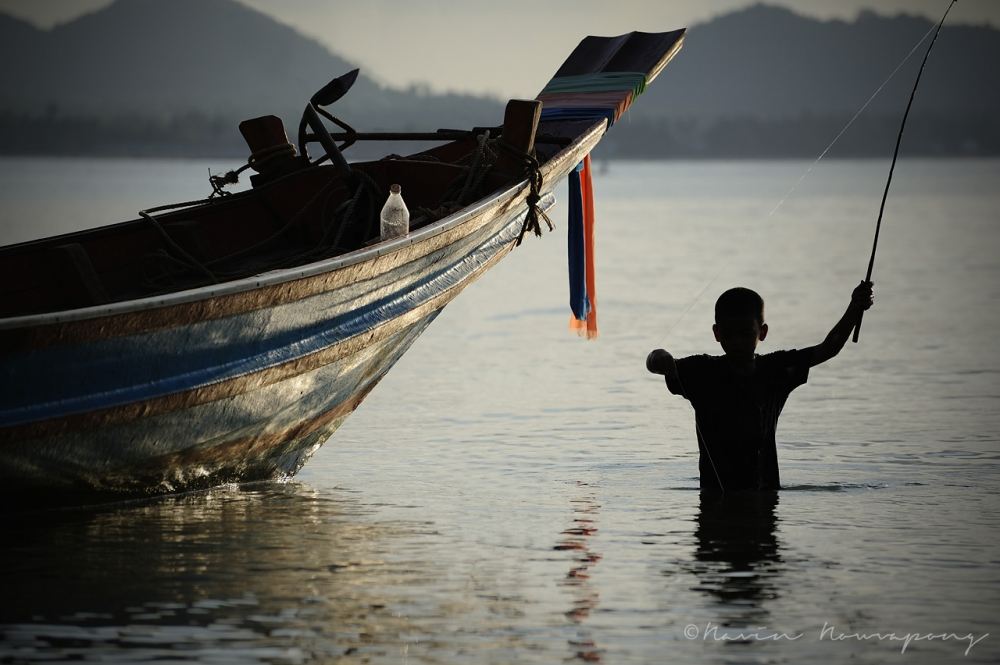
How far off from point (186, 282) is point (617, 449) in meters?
2.66

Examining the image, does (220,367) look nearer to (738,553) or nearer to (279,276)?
(279,276)

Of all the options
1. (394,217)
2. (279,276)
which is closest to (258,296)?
(279,276)

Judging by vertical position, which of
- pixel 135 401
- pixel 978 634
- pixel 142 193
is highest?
pixel 142 193

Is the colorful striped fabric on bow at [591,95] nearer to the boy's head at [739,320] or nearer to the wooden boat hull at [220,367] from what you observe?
the wooden boat hull at [220,367]

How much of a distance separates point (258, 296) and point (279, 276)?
13 cm

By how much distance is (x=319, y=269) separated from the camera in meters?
7.82

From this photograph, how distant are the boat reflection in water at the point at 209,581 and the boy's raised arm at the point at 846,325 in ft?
6.20

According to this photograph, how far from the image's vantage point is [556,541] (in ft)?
24.3

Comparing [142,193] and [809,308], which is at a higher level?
[142,193]

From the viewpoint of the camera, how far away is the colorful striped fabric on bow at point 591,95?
10484 mm

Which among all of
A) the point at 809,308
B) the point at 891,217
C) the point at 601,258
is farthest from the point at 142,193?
the point at 809,308

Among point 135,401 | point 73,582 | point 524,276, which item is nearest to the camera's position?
point 73,582

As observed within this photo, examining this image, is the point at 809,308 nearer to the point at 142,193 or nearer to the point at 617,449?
the point at 617,449

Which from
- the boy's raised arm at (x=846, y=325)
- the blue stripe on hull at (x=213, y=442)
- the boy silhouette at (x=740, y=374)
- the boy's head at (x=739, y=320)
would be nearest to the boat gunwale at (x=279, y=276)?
the blue stripe on hull at (x=213, y=442)
